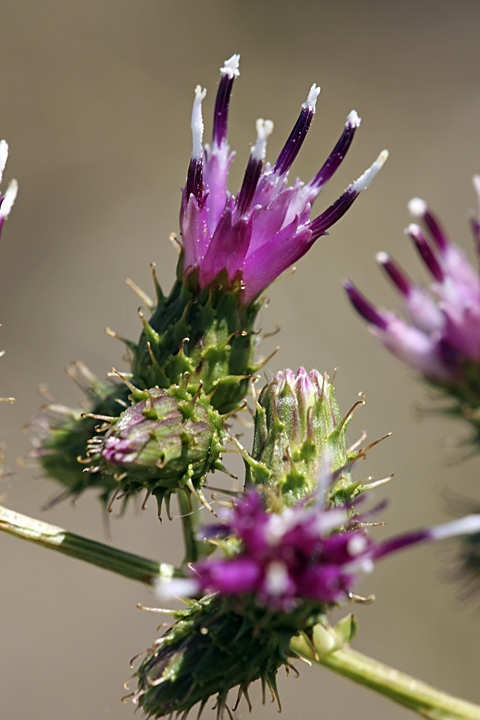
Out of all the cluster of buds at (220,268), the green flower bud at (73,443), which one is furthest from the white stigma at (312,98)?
the green flower bud at (73,443)

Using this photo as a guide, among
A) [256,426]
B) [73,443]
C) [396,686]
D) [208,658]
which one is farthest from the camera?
[73,443]

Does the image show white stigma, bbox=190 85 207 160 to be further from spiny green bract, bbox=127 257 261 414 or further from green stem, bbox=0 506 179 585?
green stem, bbox=0 506 179 585

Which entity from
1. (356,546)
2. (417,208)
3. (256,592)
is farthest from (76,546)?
(417,208)

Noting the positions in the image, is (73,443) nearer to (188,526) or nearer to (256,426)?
(188,526)

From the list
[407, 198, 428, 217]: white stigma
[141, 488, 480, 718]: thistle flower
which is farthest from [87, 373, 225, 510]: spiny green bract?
[407, 198, 428, 217]: white stigma

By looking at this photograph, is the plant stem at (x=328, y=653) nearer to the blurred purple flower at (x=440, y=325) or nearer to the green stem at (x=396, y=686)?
the green stem at (x=396, y=686)

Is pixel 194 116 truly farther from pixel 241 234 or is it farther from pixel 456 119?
pixel 456 119
